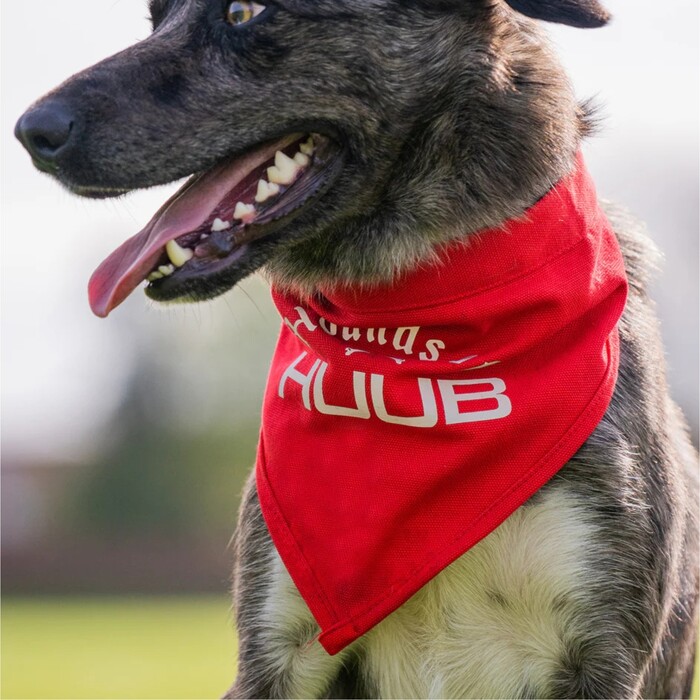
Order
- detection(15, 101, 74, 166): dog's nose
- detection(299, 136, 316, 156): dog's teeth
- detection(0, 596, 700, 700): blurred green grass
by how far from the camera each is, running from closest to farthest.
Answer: detection(15, 101, 74, 166): dog's nose → detection(299, 136, 316, 156): dog's teeth → detection(0, 596, 700, 700): blurred green grass

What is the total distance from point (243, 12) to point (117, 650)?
11400 millimetres

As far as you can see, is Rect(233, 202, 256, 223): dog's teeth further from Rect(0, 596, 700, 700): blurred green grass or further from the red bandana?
Rect(0, 596, 700, 700): blurred green grass

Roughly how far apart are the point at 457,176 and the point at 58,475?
26.7m

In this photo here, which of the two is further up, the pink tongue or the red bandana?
the pink tongue

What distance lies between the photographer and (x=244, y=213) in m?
2.94

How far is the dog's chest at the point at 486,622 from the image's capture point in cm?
303

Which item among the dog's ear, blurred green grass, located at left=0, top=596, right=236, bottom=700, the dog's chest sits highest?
the dog's ear

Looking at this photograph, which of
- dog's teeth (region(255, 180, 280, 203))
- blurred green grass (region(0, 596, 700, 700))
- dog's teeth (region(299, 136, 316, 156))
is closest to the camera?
dog's teeth (region(255, 180, 280, 203))

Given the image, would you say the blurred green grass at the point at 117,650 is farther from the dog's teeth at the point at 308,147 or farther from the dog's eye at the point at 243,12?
the dog's eye at the point at 243,12

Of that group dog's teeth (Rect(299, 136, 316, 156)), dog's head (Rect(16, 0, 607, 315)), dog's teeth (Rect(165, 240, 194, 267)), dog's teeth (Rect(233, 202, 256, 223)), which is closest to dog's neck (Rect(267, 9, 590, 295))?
dog's head (Rect(16, 0, 607, 315))

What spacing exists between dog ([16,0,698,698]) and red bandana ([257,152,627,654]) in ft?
0.04

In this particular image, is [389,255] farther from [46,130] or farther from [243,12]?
[46,130]

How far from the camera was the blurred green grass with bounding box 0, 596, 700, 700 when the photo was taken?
918 centimetres

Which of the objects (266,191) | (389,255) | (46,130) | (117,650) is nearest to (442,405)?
(389,255)
